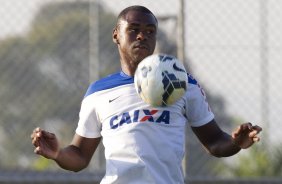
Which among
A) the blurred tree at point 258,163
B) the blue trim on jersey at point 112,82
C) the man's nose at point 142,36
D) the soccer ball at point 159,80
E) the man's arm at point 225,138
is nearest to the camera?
the soccer ball at point 159,80

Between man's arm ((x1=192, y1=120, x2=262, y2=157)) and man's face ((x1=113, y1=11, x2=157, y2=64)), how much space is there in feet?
1.81

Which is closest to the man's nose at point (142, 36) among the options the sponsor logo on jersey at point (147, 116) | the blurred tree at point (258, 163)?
the sponsor logo on jersey at point (147, 116)

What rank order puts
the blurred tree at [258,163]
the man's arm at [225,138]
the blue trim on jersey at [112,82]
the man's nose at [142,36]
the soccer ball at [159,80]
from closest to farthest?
the soccer ball at [159,80] < the man's arm at [225,138] < the man's nose at [142,36] < the blue trim on jersey at [112,82] < the blurred tree at [258,163]

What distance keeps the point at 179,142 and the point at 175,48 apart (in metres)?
2.87

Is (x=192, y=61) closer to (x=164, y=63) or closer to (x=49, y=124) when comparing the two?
(x=49, y=124)

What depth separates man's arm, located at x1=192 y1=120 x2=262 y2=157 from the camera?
518 centimetres

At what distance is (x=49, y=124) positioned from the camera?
8.70 meters

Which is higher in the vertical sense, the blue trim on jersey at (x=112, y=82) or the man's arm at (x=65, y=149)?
the blue trim on jersey at (x=112, y=82)

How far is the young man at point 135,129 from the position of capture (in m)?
5.20

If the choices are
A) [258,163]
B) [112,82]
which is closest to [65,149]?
[112,82]

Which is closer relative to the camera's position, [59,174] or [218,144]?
[218,144]

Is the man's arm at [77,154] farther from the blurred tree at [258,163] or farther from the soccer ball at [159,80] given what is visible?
the blurred tree at [258,163]

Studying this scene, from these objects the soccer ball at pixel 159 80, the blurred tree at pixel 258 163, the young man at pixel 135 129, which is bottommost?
the blurred tree at pixel 258 163

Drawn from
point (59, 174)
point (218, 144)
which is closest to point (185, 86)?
point (218, 144)
